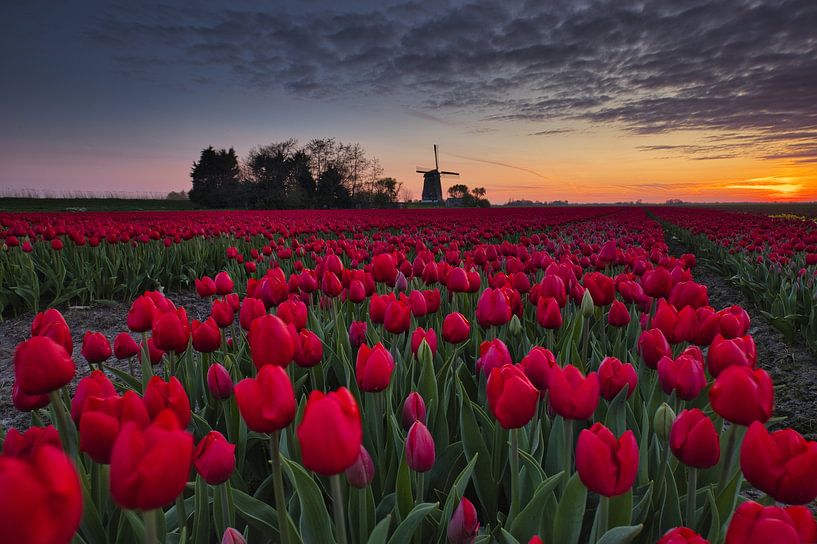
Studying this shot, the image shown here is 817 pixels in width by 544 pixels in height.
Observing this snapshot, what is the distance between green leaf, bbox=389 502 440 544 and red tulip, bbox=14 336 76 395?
911mm

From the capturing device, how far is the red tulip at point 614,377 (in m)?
1.71

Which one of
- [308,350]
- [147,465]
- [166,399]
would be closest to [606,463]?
[147,465]

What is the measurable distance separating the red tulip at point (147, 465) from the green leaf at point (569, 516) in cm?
98

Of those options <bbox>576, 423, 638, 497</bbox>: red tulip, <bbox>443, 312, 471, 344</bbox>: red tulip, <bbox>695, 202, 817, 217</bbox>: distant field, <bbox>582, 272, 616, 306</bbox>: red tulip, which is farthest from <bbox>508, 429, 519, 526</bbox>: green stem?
<bbox>695, 202, 817, 217</bbox>: distant field

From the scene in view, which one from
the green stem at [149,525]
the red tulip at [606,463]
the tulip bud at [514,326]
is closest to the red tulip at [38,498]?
the green stem at [149,525]

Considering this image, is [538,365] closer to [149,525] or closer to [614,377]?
[614,377]

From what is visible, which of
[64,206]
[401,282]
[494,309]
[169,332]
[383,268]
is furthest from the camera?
[64,206]

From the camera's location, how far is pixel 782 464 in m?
1.01

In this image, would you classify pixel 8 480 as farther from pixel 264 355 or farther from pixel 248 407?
pixel 264 355

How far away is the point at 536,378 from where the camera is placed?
161 centimetres

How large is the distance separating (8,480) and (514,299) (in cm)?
251

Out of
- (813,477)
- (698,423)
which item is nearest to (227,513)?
(698,423)

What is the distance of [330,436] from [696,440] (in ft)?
2.86

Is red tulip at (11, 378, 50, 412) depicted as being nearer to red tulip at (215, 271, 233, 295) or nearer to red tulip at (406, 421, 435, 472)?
red tulip at (406, 421, 435, 472)
